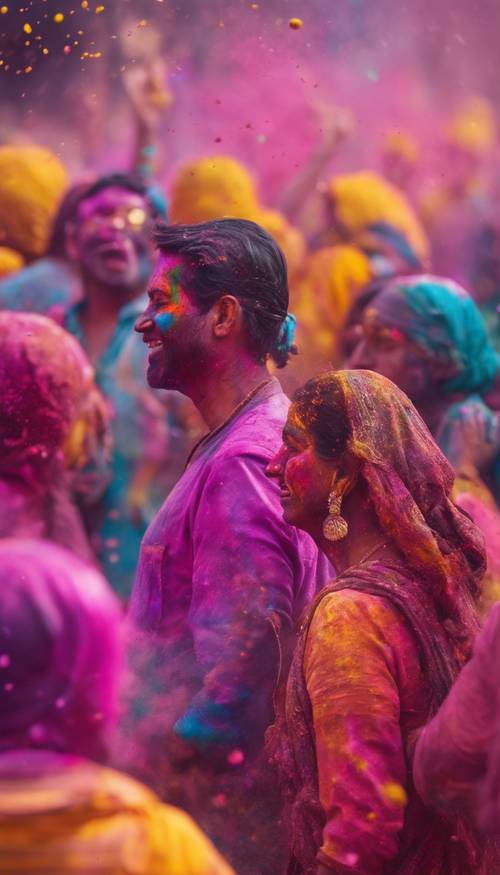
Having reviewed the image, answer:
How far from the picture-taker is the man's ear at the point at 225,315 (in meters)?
3.99

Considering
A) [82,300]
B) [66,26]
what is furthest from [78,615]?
[82,300]

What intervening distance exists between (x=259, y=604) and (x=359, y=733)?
586 mm

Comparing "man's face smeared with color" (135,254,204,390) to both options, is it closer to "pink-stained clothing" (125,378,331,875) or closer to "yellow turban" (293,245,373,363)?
"pink-stained clothing" (125,378,331,875)

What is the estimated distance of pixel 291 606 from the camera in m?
3.63

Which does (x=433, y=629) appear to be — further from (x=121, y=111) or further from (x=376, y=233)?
(x=121, y=111)

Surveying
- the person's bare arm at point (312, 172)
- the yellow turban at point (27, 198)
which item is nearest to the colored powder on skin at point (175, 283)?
the yellow turban at point (27, 198)

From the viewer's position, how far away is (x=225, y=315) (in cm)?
400

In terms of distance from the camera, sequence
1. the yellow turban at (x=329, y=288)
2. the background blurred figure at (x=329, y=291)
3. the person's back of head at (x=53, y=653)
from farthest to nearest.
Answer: the yellow turban at (x=329, y=288)
the background blurred figure at (x=329, y=291)
the person's back of head at (x=53, y=653)

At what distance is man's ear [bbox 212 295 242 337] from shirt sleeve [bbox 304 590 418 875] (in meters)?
1.06

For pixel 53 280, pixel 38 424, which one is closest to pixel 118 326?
pixel 53 280

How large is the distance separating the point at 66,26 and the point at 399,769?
11.5 feet

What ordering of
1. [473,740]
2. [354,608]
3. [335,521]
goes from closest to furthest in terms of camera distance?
[473,740], [354,608], [335,521]

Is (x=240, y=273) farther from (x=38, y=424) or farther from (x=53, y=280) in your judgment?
(x=53, y=280)

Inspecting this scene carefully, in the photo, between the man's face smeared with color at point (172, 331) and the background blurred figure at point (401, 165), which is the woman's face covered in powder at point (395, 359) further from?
the background blurred figure at point (401, 165)
